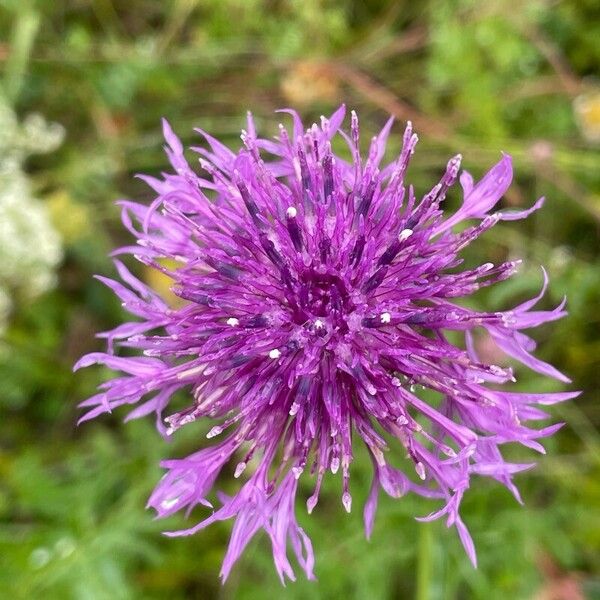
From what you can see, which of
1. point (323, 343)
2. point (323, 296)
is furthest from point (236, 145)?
point (323, 343)

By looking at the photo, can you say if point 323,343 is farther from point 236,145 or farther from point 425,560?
point 236,145

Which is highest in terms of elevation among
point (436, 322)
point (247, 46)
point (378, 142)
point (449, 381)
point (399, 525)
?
point (247, 46)

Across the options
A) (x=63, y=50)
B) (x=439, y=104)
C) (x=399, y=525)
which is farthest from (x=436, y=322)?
(x=63, y=50)

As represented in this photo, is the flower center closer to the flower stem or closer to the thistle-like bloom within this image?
the thistle-like bloom

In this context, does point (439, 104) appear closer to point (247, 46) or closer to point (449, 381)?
point (247, 46)

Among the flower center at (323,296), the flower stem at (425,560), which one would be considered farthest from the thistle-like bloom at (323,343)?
the flower stem at (425,560)
